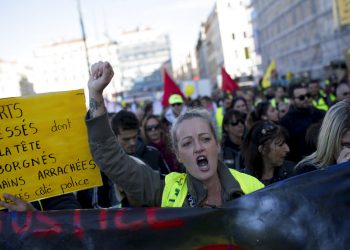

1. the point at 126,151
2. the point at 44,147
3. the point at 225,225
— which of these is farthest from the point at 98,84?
the point at 126,151

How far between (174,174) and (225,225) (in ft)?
1.70

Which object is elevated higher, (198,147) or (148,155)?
(198,147)

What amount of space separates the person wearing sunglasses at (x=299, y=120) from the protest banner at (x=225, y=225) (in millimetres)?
3289

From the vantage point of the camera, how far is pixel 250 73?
51062 millimetres

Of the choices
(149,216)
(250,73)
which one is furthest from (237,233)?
(250,73)

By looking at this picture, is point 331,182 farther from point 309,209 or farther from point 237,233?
point 237,233

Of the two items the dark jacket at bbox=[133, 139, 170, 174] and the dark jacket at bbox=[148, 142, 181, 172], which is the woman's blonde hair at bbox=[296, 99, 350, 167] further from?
the dark jacket at bbox=[148, 142, 181, 172]

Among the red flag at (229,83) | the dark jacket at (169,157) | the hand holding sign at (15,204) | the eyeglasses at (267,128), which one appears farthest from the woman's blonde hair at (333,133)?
the red flag at (229,83)

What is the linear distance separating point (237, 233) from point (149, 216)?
1.25 ft

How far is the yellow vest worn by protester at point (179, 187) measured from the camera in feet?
7.97

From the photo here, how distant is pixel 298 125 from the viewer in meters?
6.04

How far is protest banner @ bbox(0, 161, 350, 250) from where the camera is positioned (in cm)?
212

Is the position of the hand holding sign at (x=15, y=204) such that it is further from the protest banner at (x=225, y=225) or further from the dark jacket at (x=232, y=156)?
the dark jacket at (x=232, y=156)

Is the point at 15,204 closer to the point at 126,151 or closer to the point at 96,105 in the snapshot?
the point at 96,105
